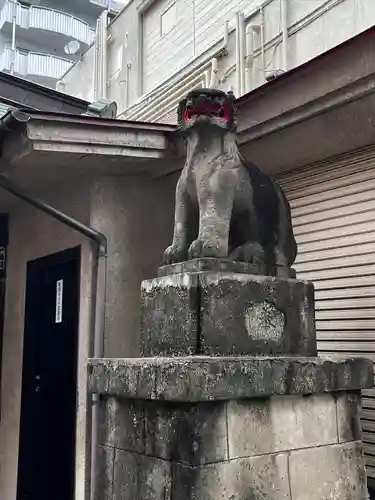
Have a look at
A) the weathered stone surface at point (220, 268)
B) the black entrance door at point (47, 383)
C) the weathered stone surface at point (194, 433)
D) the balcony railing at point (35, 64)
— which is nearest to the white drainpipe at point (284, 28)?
the black entrance door at point (47, 383)

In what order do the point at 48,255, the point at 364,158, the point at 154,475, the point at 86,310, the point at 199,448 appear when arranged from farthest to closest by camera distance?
the point at 48,255, the point at 86,310, the point at 364,158, the point at 154,475, the point at 199,448

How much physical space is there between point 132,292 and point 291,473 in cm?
364

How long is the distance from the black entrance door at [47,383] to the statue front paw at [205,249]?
420cm

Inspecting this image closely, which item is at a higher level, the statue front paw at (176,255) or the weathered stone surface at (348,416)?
the statue front paw at (176,255)

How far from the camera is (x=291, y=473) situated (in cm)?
374

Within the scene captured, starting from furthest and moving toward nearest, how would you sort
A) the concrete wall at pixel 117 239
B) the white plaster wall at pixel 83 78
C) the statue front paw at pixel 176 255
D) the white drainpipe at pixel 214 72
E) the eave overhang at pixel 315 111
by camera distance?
the white plaster wall at pixel 83 78
the white drainpipe at pixel 214 72
the concrete wall at pixel 117 239
the eave overhang at pixel 315 111
the statue front paw at pixel 176 255

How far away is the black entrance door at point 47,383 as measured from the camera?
26.7 ft

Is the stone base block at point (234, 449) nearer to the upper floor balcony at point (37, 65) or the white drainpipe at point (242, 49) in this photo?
the white drainpipe at point (242, 49)

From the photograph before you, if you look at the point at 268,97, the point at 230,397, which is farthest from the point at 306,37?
the point at 230,397

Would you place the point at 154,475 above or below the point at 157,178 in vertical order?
below

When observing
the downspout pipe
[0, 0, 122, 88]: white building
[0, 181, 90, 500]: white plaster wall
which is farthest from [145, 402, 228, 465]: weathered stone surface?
[0, 0, 122, 88]: white building

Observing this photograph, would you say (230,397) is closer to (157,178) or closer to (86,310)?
(86,310)

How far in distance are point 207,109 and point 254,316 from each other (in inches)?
59.8

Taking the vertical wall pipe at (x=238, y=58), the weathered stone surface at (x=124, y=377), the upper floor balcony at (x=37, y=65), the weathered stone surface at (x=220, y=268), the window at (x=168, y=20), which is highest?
the upper floor balcony at (x=37, y=65)
